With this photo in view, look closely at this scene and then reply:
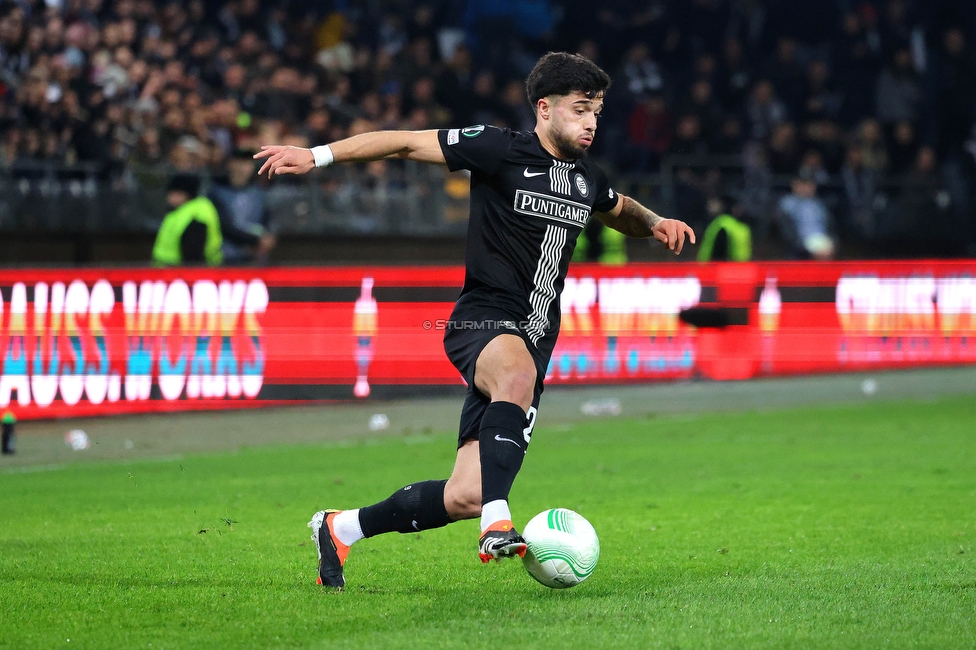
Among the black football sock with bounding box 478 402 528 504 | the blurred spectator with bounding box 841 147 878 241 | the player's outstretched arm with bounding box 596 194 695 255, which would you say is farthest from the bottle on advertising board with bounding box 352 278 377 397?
the black football sock with bounding box 478 402 528 504

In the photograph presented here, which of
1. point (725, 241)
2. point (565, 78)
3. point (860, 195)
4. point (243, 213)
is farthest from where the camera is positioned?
point (860, 195)

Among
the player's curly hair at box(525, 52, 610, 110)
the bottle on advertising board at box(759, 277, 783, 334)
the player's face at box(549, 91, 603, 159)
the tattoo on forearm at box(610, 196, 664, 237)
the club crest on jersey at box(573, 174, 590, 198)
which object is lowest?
the bottle on advertising board at box(759, 277, 783, 334)

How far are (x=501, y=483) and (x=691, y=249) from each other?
13.4 metres

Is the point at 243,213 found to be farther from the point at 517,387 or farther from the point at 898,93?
the point at 898,93

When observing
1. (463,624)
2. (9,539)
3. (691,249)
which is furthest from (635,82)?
(463,624)

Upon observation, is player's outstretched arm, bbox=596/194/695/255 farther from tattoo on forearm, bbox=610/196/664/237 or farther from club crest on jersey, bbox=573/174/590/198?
club crest on jersey, bbox=573/174/590/198

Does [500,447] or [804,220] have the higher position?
[804,220]

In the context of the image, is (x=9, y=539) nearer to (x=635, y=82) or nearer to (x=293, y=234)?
(x=293, y=234)

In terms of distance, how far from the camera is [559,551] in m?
4.98

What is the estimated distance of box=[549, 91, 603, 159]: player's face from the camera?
5344mm

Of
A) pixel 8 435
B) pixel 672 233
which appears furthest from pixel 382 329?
pixel 672 233

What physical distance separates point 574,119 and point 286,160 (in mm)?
1159

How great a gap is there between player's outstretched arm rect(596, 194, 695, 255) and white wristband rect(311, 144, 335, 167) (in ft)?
4.25

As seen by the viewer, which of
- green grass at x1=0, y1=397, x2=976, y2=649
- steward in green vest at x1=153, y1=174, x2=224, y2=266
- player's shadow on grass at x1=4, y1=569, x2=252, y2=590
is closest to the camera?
green grass at x1=0, y1=397, x2=976, y2=649
